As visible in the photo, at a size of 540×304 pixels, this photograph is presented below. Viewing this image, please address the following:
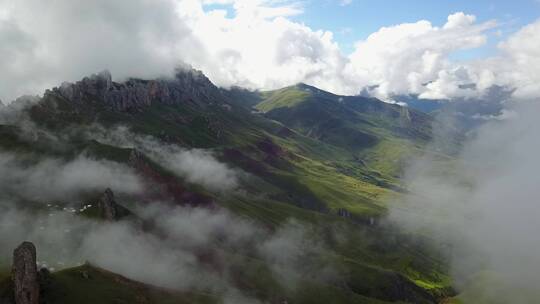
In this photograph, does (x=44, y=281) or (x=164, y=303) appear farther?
(x=164, y=303)

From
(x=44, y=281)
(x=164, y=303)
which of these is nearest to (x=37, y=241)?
(x=44, y=281)

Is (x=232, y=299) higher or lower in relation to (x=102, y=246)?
lower

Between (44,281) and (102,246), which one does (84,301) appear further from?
(102,246)

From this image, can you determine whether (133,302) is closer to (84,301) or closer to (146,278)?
(84,301)

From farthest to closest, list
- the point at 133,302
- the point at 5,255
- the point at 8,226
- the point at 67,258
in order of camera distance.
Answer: the point at 8,226
the point at 67,258
the point at 5,255
the point at 133,302

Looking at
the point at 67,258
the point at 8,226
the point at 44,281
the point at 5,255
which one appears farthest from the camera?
the point at 8,226

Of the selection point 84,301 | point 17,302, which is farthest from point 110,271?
point 17,302
